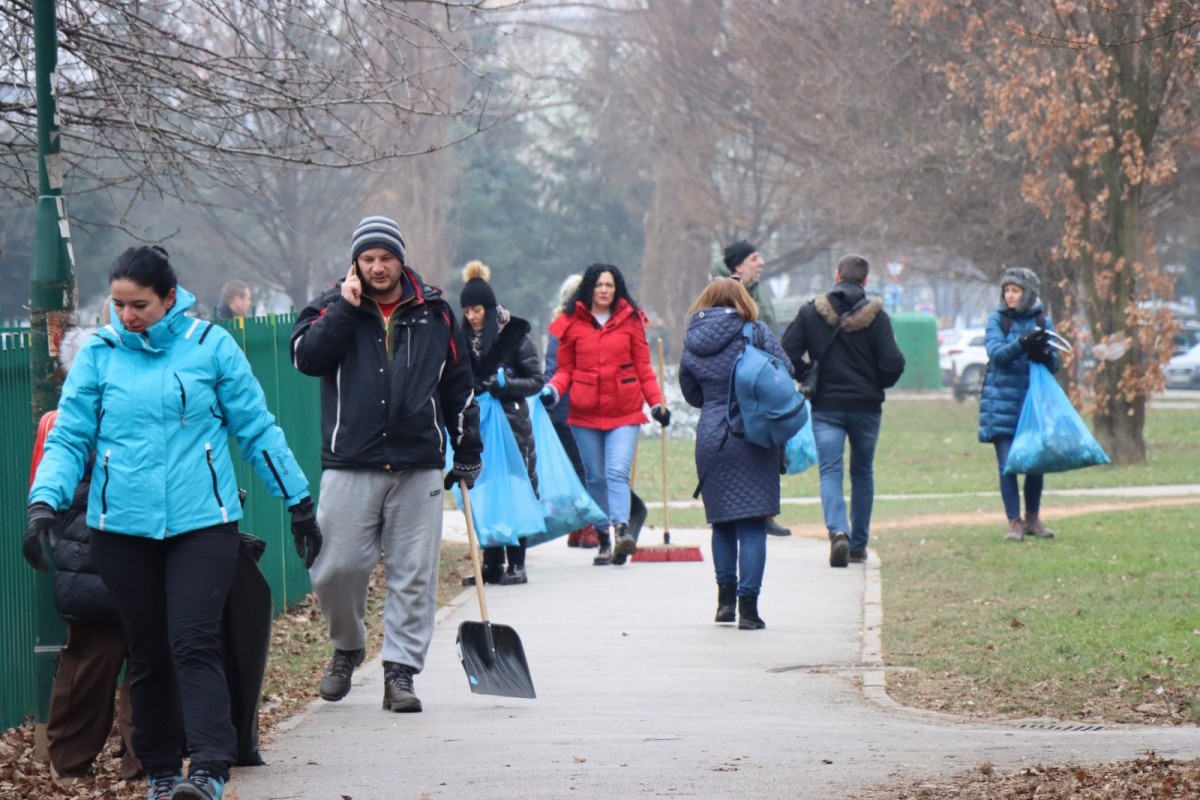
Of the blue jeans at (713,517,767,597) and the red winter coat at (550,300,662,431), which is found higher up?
the red winter coat at (550,300,662,431)

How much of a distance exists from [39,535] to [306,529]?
3.07ft

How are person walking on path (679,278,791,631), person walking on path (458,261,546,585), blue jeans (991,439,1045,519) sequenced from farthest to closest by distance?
blue jeans (991,439,1045,519)
person walking on path (458,261,546,585)
person walking on path (679,278,791,631)

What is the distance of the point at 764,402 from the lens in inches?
384

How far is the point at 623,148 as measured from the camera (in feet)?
166

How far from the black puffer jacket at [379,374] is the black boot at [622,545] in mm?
5381

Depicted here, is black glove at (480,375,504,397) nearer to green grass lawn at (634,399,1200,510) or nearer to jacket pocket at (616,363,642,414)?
jacket pocket at (616,363,642,414)

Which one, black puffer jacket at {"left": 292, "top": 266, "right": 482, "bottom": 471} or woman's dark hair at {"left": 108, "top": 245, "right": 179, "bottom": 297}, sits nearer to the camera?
woman's dark hair at {"left": 108, "top": 245, "right": 179, "bottom": 297}

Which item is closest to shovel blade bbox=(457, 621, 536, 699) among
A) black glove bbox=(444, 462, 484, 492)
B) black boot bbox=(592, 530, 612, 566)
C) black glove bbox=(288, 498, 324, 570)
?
black glove bbox=(444, 462, 484, 492)

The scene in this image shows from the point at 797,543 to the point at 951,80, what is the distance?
9.24 metres

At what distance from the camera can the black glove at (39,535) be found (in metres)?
5.48

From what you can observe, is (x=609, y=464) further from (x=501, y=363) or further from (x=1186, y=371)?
(x=1186, y=371)

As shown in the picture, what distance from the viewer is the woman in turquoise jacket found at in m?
5.66

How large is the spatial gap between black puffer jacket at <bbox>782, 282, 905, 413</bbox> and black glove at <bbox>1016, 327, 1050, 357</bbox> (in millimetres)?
1161

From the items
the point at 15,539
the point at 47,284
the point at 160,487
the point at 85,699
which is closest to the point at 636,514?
the point at 15,539
